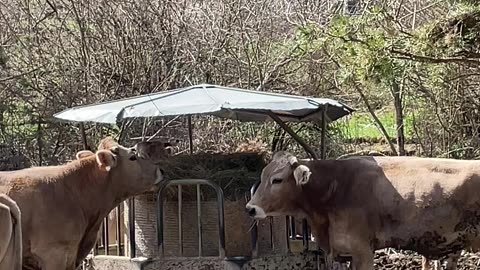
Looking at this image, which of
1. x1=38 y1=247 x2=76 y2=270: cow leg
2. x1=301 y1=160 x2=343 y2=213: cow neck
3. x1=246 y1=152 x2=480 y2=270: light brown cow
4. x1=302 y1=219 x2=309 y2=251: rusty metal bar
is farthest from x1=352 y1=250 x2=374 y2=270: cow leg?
x1=38 y1=247 x2=76 y2=270: cow leg

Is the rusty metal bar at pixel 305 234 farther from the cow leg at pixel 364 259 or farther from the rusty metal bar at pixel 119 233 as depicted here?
the rusty metal bar at pixel 119 233

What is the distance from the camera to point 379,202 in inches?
320

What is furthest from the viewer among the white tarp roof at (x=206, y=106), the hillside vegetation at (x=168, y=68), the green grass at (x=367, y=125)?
the green grass at (x=367, y=125)

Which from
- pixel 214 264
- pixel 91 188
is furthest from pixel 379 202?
pixel 91 188

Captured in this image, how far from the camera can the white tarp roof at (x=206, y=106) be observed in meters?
8.27

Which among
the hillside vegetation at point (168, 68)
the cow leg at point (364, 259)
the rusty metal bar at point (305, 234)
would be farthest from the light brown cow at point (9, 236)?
the hillside vegetation at point (168, 68)

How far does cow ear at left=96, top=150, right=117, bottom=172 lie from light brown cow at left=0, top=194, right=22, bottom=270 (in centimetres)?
213

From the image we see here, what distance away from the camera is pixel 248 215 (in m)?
8.68

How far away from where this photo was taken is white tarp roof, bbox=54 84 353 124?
8266mm

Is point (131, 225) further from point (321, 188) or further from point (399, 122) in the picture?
point (399, 122)

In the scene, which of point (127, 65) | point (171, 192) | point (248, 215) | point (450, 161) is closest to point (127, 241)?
point (171, 192)

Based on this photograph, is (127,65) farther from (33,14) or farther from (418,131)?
(418,131)

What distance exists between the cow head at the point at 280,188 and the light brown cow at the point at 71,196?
1.08m

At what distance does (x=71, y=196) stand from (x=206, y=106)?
1539 millimetres
